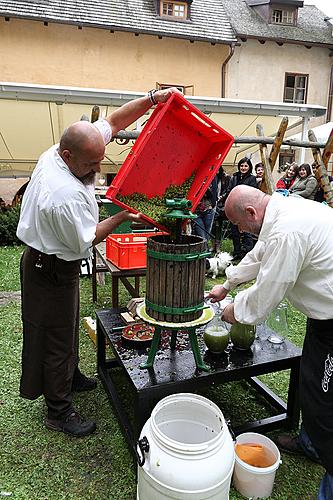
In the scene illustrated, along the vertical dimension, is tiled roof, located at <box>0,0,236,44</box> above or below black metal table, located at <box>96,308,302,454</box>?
above

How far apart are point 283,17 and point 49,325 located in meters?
16.3

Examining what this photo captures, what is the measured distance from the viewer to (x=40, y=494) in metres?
2.38

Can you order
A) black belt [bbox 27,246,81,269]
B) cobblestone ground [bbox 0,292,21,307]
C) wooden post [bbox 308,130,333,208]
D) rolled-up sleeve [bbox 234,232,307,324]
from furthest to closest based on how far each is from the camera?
1. wooden post [bbox 308,130,333,208]
2. cobblestone ground [bbox 0,292,21,307]
3. black belt [bbox 27,246,81,269]
4. rolled-up sleeve [bbox 234,232,307,324]

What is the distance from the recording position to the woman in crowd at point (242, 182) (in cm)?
746

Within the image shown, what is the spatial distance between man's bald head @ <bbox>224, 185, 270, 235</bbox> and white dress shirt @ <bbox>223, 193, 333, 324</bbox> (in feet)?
0.21

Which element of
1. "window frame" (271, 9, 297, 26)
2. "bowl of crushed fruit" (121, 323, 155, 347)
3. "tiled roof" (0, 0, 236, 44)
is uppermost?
"window frame" (271, 9, 297, 26)

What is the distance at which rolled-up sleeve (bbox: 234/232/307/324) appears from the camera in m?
1.95

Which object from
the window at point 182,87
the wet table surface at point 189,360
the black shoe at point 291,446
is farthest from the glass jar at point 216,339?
the window at point 182,87

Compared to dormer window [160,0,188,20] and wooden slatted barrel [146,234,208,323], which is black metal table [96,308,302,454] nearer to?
wooden slatted barrel [146,234,208,323]

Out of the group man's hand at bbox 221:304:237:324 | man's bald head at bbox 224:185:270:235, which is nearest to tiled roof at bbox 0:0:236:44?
man's bald head at bbox 224:185:270:235

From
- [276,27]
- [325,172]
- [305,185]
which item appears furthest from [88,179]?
[276,27]

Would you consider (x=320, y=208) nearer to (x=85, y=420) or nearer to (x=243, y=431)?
(x=243, y=431)

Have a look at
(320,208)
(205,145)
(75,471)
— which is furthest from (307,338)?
(75,471)

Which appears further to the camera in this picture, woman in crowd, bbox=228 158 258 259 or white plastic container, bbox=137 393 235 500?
woman in crowd, bbox=228 158 258 259
